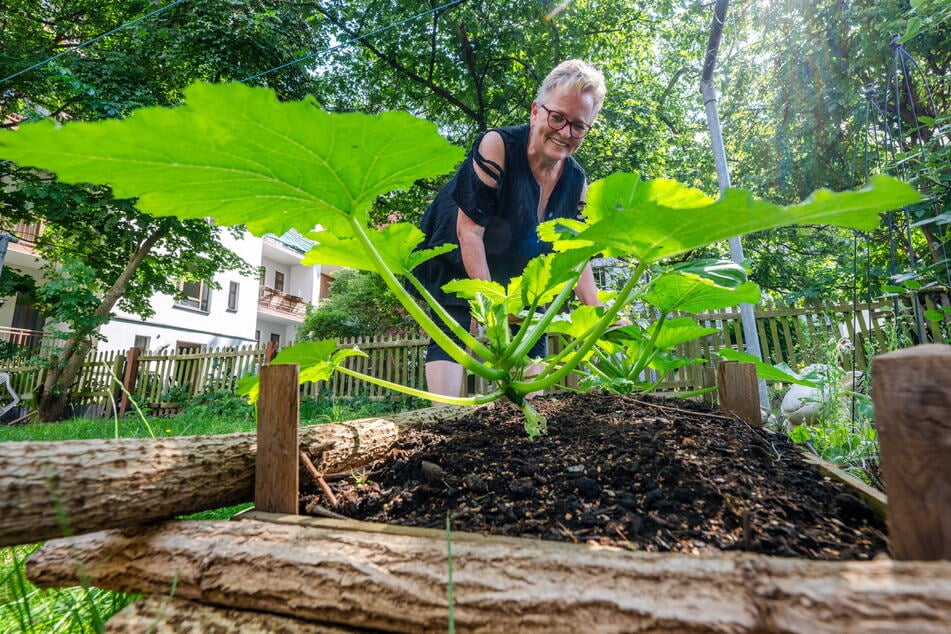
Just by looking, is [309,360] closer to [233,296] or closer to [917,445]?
[917,445]

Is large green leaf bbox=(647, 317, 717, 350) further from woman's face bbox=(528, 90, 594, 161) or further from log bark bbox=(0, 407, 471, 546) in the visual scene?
log bark bbox=(0, 407, 471, 546)

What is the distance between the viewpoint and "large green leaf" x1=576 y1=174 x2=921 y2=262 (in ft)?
2.02

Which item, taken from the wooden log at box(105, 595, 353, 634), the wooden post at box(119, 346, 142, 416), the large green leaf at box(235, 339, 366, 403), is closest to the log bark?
the wooden log at box(105, 595, 353, 634)

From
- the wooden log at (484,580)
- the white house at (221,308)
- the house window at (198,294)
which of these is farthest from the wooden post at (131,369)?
the wooden log at (484,580)

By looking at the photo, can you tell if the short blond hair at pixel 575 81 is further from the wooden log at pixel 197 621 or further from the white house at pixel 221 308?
the white house at pixel 221 308

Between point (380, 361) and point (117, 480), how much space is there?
801 cm

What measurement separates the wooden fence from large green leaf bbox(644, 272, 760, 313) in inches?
147

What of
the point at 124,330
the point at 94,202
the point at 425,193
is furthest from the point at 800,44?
the point at 124,330

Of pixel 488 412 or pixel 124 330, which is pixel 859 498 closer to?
pixel 488 412

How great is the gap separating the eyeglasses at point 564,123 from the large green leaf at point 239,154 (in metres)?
1.14

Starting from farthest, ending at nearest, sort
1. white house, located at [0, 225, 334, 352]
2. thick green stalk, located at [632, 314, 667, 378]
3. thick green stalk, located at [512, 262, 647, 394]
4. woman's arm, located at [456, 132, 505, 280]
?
white house, located at [0, 225, 334, 352] → woman's arm, located at [456, 132, 505, 280] → thick green stalk, located at [632, 314, 667, 378] → thick green stalk, located at [512, 262, 647, 394]

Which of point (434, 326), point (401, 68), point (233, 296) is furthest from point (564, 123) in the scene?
point (233, 296)

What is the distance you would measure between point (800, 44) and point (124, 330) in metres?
17.2

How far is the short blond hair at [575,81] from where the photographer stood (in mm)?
1812
